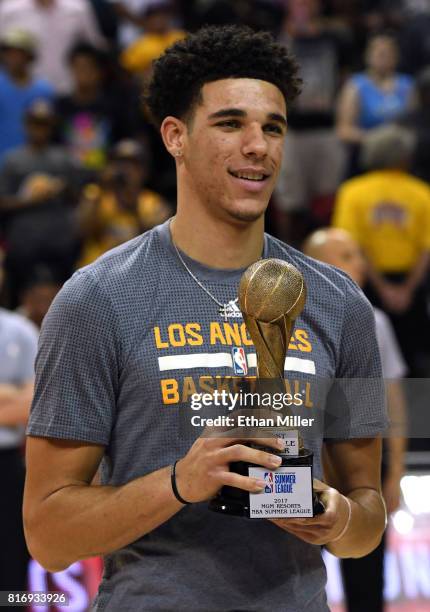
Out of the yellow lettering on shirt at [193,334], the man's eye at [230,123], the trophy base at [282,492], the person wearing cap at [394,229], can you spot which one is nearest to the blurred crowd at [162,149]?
the person wearing cap at [394,229]

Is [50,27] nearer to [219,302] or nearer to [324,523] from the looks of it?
[219,302]

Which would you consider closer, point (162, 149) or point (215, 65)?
point (215, 65)

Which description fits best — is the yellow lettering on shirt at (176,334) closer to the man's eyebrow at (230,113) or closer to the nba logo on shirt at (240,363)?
the nba logo on shirt at (240,363)

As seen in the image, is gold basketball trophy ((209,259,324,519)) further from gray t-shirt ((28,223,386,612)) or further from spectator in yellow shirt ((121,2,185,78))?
spectator in yellow shirt ((121,2,185,78))

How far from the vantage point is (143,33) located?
34.3 feet

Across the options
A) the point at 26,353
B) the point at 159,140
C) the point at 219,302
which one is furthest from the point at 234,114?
the point at 159,140

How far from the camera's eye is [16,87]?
8781 millimetres

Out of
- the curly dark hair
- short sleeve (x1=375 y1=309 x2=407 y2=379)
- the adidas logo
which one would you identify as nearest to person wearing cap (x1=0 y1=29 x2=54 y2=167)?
short sleeve (x1=375 y1=309 x2=407 y2=379)

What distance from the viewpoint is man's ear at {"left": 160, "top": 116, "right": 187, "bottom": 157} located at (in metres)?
2.42

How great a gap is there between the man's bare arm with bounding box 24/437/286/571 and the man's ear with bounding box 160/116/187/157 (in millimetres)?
643

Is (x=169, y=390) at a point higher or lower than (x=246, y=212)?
lower

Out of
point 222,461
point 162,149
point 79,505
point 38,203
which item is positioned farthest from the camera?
point 162,149

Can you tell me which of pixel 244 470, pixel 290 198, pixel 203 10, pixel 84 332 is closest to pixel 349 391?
pixel 244 470

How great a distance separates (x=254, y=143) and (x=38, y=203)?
17.4ft
